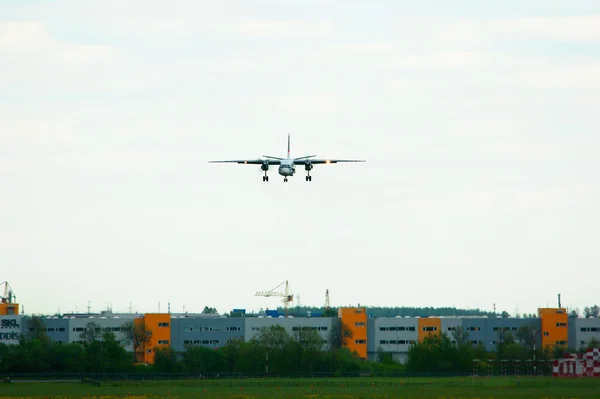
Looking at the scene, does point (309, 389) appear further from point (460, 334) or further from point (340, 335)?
point (340, 335)

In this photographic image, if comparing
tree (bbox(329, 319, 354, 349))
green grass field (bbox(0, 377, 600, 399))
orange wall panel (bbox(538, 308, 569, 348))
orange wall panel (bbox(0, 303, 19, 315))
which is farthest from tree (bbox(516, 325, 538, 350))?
orange wall panel (bbox(0, 303, 19, 315))

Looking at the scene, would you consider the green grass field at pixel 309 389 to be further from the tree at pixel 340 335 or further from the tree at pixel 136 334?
the tree at pixel 340 335

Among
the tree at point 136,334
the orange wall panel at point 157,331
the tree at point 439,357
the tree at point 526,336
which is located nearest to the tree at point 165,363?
the tree at point 439,357

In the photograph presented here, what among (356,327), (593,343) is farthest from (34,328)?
(593,343)

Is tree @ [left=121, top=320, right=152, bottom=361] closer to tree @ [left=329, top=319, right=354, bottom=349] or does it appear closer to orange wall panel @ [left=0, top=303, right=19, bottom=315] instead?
orange wall panel @ [left=0, top=303, right=19, bottom=315]

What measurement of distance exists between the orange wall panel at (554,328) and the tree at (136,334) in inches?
2528

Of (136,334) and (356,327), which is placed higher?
(356,327)

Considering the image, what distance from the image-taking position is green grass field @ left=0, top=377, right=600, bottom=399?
9519cm

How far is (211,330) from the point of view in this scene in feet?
628

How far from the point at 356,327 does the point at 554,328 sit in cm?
3253

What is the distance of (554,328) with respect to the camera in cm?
19588

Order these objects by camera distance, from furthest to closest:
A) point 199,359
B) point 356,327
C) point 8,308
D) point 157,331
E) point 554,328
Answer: point 8,308, point 554,328, point 356,327, point 157,331, point 199,359

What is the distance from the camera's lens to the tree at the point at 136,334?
186125 mm

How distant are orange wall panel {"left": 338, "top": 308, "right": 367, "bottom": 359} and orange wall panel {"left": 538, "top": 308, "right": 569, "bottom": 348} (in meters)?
29.3
